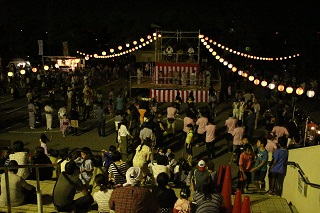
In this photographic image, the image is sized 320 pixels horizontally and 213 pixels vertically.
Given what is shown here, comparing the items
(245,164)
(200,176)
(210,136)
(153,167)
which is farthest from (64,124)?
(200,176)

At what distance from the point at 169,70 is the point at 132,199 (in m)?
19.6

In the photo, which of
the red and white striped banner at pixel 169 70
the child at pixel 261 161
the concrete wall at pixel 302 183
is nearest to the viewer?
the concrete wall at pixel 302 183

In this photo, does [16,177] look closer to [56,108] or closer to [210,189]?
[210,189]

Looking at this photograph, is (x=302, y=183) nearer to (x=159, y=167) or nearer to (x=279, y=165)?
(x=279, y=165)

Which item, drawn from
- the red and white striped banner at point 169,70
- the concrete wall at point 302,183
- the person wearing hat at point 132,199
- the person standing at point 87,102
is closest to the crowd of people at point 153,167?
the person wearing hat at point 132,199

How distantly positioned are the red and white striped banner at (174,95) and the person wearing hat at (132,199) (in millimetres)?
17865

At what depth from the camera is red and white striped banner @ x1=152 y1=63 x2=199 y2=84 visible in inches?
941

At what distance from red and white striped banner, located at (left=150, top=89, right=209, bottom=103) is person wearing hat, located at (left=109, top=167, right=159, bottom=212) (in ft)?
58.6

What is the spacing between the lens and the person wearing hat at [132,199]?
189 inches

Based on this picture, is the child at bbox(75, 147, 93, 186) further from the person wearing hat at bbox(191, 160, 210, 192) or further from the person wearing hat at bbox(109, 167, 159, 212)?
the person wearing hat at bbox(109, 167, 159, 212)

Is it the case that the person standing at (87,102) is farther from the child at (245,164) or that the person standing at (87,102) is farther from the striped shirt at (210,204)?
the striped shirt at (210,204)

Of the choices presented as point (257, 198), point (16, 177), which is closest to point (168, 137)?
point (257, 198)

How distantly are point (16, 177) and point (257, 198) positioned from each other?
5.05 meters

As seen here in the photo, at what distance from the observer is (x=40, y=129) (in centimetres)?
1716
